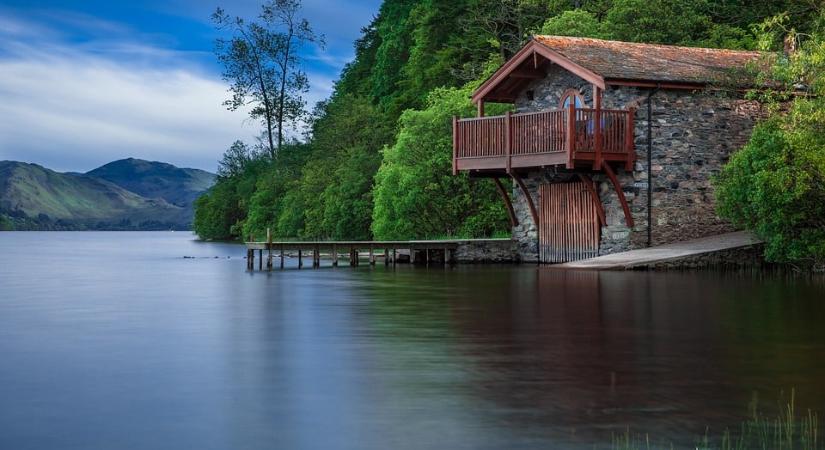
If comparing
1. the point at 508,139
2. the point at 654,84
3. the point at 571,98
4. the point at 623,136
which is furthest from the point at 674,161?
the point at 508,139

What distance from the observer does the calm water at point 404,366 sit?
8008 millimetres

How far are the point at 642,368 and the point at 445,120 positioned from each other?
28.9 m

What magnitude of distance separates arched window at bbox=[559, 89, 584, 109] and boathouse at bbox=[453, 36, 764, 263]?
0.10 ft

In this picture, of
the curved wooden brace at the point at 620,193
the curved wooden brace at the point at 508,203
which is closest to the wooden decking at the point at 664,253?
the curved wooden brace at the point at 620,193

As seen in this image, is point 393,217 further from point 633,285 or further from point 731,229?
point 633,285

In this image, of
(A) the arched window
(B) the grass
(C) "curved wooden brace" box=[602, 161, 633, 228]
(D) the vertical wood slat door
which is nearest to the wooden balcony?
(C) "curved wooden brace" box=[602, 161, 633, 228]

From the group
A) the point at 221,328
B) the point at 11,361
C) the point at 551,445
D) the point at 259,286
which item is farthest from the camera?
the point at 259,286

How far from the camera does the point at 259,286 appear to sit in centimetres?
2627

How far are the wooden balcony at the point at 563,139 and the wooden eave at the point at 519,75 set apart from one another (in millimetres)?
1041

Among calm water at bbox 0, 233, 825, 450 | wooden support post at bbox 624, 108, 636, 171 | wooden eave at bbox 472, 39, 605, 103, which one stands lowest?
calm water at bbox 0, 233, 825, 450

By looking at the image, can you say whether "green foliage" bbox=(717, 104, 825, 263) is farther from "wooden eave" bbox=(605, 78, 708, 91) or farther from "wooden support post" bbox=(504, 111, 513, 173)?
"wooden support post" bbox=(504, 111, 513, 173)

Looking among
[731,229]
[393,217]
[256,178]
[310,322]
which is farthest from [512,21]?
[310,322]

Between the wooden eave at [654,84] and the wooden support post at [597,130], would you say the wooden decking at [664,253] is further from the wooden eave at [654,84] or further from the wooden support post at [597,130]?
the wooden eave at [654,84]

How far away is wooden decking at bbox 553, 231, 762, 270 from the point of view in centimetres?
2769
